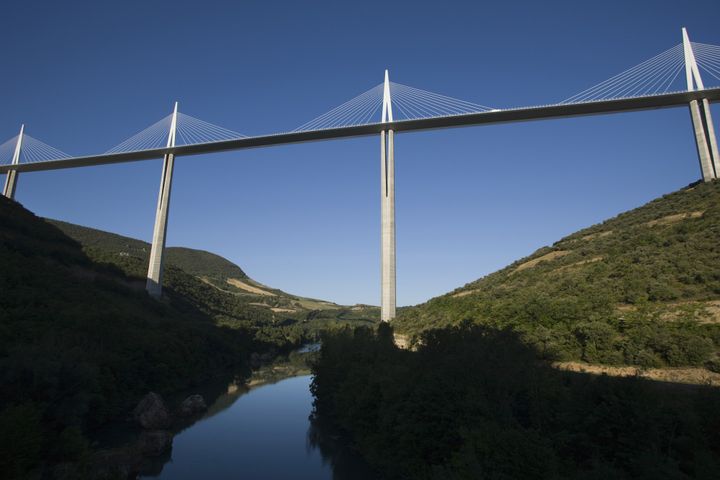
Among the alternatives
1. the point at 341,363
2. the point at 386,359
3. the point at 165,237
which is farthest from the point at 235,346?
the point at 386,359

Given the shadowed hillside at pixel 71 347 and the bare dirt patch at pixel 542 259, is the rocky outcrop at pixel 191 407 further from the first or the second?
the bare dirt patch at pixel 542 259

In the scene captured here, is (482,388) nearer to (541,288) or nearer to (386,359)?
(386,359)

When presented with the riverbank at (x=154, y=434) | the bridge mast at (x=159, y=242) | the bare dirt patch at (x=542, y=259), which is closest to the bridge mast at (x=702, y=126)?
the bare dirt patch at (x=542, y=259)

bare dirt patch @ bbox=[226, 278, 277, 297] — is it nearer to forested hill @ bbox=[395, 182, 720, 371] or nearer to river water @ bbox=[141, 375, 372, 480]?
forested hill @ bbox=[395, 182, 720, 371]

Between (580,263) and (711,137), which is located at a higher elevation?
(711,137)

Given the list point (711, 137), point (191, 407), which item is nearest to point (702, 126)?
point (711, 137)

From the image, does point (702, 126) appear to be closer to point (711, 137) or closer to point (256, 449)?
point (711, 137)
